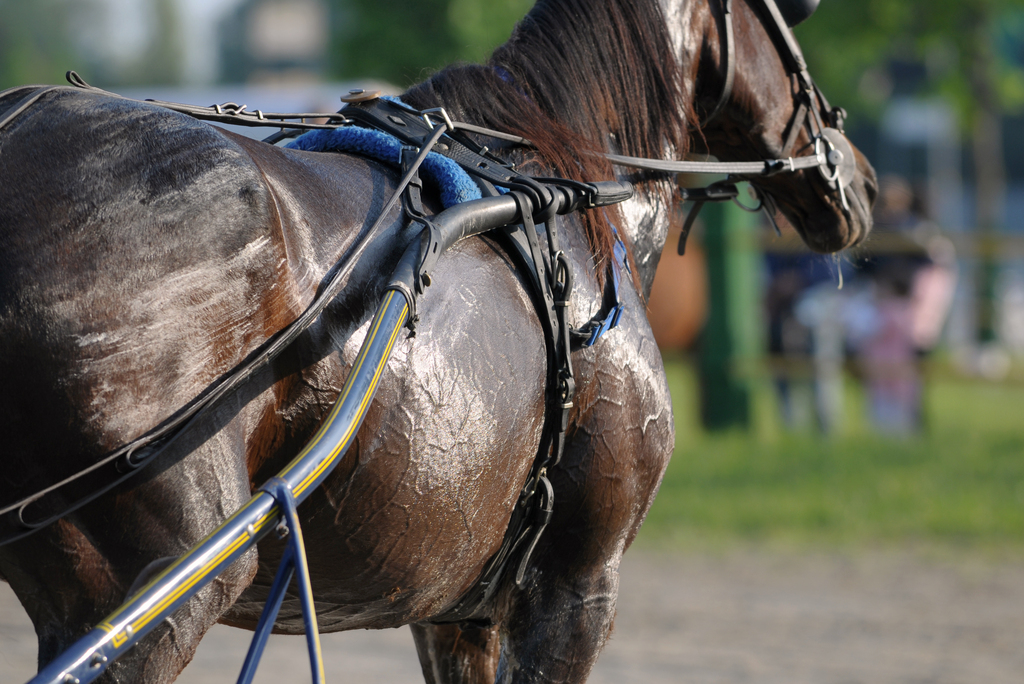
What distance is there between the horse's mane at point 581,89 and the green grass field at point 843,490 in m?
3.96

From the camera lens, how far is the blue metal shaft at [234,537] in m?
1.22

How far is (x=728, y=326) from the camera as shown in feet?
26.2

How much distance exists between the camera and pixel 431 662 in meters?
2.54

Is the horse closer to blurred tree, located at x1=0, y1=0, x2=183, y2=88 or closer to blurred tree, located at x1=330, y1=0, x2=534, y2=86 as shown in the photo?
blurred tree, located at x1=330, y1=0, x2=534, y2=86

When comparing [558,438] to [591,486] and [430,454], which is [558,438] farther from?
[430,454]

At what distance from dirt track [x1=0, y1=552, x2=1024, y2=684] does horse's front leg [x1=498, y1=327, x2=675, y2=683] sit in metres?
1.86

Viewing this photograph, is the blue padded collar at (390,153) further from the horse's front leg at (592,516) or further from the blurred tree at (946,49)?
the blurred tree at (946,49)

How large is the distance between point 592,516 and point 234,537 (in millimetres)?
942

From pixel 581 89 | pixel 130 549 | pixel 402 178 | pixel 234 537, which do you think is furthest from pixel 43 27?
pixel 234 537

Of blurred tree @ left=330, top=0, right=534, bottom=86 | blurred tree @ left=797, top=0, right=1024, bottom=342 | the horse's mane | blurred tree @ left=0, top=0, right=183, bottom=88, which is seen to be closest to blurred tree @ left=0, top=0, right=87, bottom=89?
blurred tree @ left=0, top=0, right=183, bottom=88

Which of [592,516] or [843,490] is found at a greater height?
[592,516]

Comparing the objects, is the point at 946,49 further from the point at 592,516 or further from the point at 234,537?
the point at 234,537

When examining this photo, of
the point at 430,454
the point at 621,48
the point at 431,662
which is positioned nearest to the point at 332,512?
the point at 430,454

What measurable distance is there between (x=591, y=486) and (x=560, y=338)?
334mm
